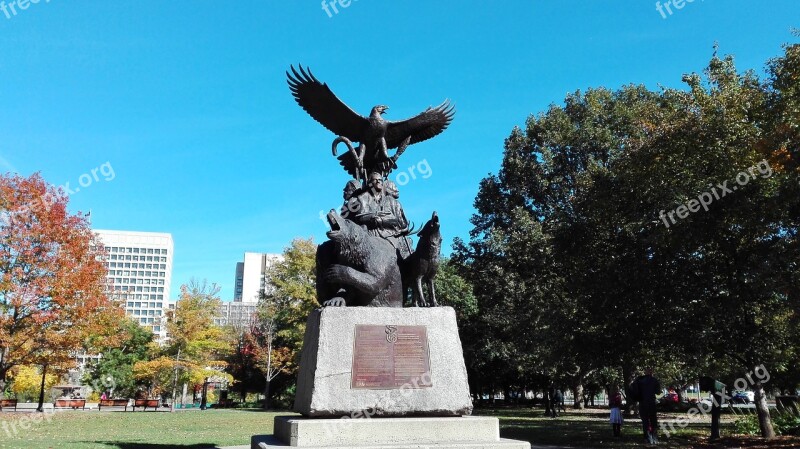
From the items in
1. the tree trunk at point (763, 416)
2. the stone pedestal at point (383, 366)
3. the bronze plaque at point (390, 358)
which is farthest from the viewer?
the tree trunk at point (763, 416)

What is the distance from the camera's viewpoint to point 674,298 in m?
14.8

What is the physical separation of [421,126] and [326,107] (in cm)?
166

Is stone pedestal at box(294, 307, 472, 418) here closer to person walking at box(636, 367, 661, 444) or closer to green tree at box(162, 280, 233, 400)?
person walking at box(636, 367, 661, 444)

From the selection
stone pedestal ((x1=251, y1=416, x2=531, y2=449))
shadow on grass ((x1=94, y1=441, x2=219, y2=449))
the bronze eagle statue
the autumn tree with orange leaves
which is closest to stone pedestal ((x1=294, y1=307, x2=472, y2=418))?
stone pedestal ((x1=251, y1=416, x2=531, y2=449))

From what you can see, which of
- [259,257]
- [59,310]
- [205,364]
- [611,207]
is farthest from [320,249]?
[259,257]

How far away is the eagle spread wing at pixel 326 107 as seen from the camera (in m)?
9.46

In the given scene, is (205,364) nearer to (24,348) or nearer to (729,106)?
(24,348)

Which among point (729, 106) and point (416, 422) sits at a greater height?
point (729, 106)

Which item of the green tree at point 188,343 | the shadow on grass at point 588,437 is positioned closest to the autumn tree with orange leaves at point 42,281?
the green tree at point 188,343

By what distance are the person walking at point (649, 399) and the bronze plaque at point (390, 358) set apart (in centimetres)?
776

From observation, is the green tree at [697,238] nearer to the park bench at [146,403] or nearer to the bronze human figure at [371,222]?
the bronze human figure at [371,222]

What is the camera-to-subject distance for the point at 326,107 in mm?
9594

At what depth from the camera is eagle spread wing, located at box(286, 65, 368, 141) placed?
31.0 ft

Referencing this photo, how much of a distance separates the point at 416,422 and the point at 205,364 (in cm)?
2862
